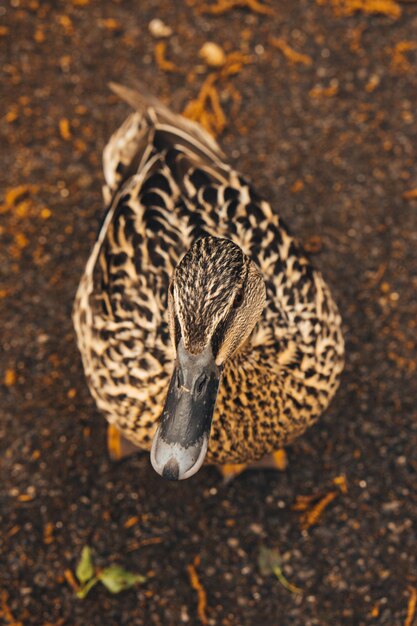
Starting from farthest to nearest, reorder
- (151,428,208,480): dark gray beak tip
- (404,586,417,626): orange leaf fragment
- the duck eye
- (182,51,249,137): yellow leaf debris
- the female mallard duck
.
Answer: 1. (182,51,249,137): yellow leaf debris
2. (404,586,417,626): orange leaf fragment
3. the female mallard duck
4. the duck eye
5. (151,428,208,480): dark gray beak tip

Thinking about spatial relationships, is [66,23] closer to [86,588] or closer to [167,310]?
[167,310]

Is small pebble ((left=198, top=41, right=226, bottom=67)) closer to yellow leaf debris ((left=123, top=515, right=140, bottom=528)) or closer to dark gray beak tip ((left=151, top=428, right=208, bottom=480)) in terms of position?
yellow leaf debris ((left=123, top=515, right=140, bottom=528))

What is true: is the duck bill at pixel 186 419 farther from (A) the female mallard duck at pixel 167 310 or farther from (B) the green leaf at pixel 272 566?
(B) the green leaf at pixel 272 566

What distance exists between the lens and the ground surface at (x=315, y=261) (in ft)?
9.35

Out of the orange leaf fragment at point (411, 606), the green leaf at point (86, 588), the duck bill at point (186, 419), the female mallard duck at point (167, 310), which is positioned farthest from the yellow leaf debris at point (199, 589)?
the duck bill at point (186, 419)

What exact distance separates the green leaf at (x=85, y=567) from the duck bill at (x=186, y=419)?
1.20 metres

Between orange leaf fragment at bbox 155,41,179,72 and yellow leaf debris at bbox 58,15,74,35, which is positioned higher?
yellow leaf debris at bbox 58,15,74,35

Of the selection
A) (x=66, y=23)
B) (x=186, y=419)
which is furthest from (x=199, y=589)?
(x=66, y=23)

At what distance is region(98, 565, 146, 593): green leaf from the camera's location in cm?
280

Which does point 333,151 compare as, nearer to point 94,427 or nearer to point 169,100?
point 169,100

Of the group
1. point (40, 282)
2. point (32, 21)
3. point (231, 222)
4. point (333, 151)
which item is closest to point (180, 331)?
point (231, 222)

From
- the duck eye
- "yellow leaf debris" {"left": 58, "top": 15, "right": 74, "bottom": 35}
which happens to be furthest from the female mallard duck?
"yellow leaf debris" {"left": 58, "top": 15, "right": 74, "bottom": 35}

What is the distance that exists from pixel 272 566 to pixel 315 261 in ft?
4.27

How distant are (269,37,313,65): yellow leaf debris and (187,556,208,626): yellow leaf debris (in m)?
Answer: 2.38
